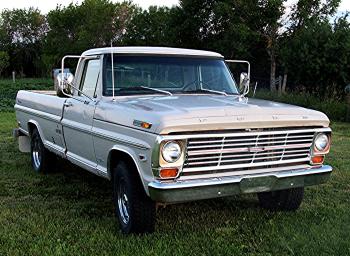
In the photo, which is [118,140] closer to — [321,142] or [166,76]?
[166,76]

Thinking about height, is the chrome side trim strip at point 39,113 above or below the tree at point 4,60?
above

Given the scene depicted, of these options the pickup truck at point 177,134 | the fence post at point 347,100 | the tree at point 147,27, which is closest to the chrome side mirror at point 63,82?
the pickup truck at point 177,134

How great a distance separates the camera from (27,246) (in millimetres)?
4629

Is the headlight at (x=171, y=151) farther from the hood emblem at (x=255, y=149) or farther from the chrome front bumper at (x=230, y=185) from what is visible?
the hood emblem at (x=255, y=149)

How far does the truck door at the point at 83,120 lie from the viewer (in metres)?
5.64

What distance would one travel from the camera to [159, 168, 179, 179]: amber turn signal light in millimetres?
4340

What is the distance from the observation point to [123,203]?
5.06 metres

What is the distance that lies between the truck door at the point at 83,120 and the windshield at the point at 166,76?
32cm

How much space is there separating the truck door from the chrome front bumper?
1.54 meters

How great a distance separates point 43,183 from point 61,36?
4784 cm

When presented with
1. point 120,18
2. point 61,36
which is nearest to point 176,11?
point 120,18

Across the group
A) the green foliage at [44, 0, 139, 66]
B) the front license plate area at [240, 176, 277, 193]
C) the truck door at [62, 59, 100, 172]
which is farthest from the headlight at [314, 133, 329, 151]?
the green foliage at [44, 0, 139, 66]

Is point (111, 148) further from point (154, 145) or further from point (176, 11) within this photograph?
point (176, 11)

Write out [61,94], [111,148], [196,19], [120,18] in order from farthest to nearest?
[120,18], [196,19], [61,94], [111,148]
